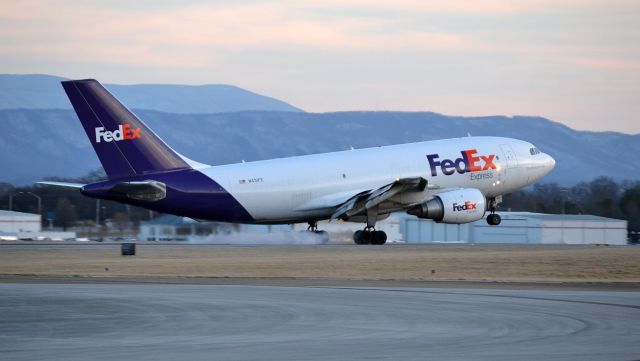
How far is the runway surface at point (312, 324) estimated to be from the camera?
71.1 feet

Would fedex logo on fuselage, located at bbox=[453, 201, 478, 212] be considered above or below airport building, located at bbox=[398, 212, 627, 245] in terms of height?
above

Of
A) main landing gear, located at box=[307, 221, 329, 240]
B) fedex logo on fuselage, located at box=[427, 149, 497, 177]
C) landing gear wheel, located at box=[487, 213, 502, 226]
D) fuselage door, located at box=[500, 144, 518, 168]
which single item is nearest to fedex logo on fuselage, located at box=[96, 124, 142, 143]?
main landing gear, located at box=[307, 221, 329, 240]

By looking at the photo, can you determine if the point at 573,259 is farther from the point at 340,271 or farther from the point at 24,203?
the point at 24,203

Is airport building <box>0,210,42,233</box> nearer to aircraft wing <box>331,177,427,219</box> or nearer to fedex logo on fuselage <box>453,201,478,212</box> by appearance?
aircraft wing <box>331,177,427,219</box>

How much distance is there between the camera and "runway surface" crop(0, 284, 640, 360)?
71.1ft

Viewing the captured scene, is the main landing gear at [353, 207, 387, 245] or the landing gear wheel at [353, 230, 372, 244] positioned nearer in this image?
the main landing gear at [353, 207, 387, 245]

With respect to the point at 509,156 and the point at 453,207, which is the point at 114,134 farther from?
the point at 509,156

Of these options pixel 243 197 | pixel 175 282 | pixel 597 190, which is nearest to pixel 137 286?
pixel 175 282

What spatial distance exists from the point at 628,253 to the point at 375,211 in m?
13.5

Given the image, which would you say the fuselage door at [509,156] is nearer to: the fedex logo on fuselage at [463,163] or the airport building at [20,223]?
the fedex logo on fuselage at [463,163]

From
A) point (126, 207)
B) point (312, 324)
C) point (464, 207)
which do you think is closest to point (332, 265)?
point (464, 207)

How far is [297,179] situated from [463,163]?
8971mm

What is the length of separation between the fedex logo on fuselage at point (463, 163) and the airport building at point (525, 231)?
23.2 meters

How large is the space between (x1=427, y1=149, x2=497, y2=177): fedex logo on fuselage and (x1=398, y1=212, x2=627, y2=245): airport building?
2317 cm
